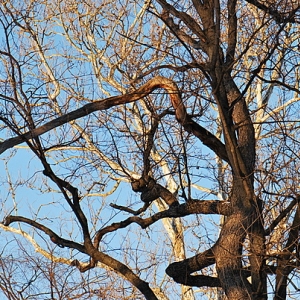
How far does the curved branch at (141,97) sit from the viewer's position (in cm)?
555

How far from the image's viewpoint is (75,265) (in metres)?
5.92

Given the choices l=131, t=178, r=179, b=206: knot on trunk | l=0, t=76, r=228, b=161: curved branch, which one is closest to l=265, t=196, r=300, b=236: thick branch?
l=0, t=76, r=228, b=161: curved branch

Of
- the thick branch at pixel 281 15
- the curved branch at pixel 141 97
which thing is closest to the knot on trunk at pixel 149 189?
the curved branch at pixel 141 97

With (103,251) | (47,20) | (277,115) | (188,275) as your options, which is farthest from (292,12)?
(47,20)

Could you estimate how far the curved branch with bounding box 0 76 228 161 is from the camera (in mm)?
5551

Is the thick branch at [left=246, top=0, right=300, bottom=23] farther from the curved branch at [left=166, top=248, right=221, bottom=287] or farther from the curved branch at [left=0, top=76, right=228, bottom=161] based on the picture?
the curved branch at [left=166, top=248, right=221, bottom=287]

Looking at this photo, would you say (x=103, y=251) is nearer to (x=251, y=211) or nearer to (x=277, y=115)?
(x=251, y=211)

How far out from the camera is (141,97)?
5.76 metres

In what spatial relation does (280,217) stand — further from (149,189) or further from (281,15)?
(281,15)

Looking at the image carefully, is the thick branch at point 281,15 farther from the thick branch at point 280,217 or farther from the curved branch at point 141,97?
the thick branch at point 280,217

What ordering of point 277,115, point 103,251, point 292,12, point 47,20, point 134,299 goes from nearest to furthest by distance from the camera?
point 292,12
point 277,115
point 103,251
point 134,299
point 47,20

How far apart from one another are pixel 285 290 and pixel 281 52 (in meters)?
2.03

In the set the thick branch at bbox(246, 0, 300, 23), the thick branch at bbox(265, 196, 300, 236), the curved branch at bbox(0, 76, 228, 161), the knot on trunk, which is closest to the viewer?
the thick branch at bbox(246, 0, 300, 23)

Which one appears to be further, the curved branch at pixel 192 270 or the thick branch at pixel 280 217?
the curved branch at pixel 192 270
